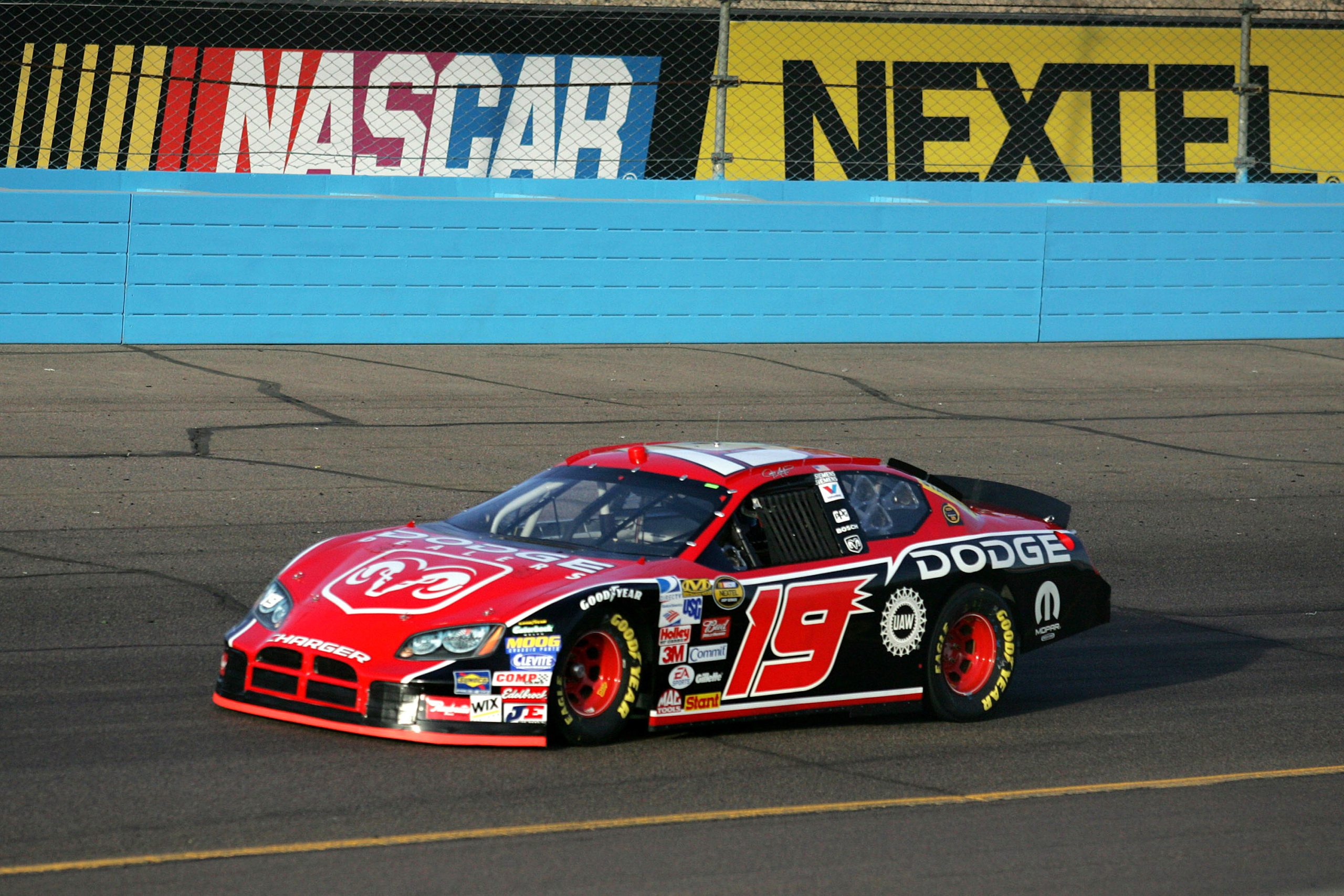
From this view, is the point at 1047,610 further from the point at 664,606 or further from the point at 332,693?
the point at 332,693

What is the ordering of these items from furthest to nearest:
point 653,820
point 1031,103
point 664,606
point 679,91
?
1. point 1031,103
2. point 679,91
3. point 664,606
4. point 653,820

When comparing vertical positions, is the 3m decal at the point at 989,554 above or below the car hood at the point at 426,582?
above

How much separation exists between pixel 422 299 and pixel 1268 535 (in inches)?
356

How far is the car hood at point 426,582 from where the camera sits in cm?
644

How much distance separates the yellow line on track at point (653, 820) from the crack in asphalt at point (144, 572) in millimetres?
3677

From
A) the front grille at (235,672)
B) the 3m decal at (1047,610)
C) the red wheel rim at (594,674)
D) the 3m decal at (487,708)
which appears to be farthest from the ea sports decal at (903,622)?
the front grille at (235,672)

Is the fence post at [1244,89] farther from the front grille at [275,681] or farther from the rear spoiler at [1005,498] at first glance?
the front grille at [275,681]

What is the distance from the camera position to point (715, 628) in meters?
6.86

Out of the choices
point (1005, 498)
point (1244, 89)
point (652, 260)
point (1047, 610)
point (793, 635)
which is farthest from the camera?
point (1244, 89)

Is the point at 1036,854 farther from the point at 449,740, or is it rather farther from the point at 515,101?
the point at 515,101

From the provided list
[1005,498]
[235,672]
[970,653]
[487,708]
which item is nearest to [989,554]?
[970,653]

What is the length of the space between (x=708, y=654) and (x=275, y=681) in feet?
5.47

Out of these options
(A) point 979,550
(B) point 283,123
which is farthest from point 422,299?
(A) point 979,550

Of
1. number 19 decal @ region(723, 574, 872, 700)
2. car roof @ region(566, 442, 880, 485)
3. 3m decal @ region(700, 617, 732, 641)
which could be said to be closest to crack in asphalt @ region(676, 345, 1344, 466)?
car roof @ region(566, 442, 880, 485)
